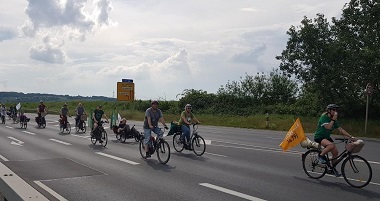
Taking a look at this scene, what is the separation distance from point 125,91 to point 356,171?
1584 inches

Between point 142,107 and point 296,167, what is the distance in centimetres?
4715

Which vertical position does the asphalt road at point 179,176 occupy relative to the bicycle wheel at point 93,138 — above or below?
below

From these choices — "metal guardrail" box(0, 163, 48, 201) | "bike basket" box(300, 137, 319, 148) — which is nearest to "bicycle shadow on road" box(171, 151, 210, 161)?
"bike basket" box(300, 137, 319, 148)

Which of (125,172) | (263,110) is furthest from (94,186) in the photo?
(263,110)

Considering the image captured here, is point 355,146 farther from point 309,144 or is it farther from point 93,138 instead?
point 93,138

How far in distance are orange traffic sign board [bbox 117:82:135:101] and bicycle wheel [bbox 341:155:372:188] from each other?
39.5 meters

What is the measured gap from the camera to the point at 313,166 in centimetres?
983

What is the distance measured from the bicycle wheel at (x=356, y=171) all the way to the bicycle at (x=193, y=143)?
5.82 meters

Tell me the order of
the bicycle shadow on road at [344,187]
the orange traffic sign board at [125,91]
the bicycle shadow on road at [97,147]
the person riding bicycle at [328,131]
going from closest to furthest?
the bicycle shadow on road at [344,187]
the person riding bicycle at [328,131]
the bicycle shadow on road at [97,147]
the orange traffic sign board at [125,91]

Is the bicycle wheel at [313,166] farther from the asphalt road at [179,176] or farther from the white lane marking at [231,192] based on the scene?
the white lane marking at [231,192]

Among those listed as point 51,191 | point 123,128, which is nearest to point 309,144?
point 51,191

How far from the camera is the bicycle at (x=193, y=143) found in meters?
14.4

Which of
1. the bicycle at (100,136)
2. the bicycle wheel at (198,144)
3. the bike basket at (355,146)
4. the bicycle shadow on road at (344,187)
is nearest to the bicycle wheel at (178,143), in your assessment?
the bicycle wheel at (198,144)

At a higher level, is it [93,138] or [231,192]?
[93,138]
